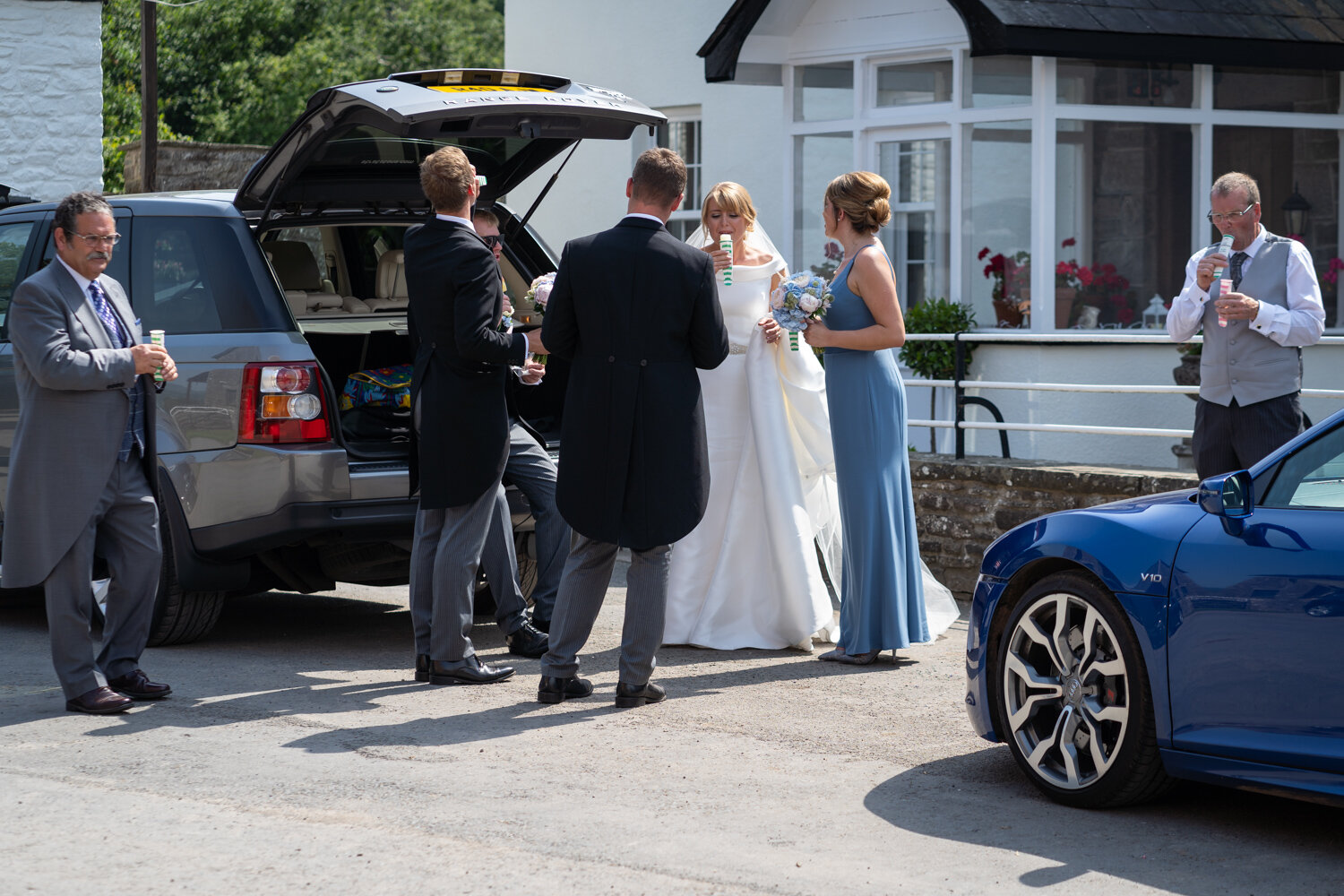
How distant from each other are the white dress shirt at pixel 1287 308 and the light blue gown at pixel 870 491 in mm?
1360

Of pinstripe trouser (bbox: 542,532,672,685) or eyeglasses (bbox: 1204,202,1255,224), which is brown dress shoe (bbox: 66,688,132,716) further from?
eyeglasses (bbox: 1204,202,1255,224)

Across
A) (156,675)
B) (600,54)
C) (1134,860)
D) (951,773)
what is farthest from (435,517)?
(600,54)

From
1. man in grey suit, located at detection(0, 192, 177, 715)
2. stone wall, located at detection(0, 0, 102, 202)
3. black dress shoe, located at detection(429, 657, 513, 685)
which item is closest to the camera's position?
man in grey suit, located at detection(0, 192, 177, 715)

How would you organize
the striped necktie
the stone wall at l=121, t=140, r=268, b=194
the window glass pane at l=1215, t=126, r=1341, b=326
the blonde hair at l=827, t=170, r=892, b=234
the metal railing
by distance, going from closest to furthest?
the blonde hair at l=827, t=170, r=892, b=234 < the striped necktie < the metal railing < the window glass pane at l=1215, t=126, r=1341, b=326 < the stone wall at l=121, t=140, r=268, b=194

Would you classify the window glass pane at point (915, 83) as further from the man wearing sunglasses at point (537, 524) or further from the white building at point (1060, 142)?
the man wearing sunglasses at point (537, 524)

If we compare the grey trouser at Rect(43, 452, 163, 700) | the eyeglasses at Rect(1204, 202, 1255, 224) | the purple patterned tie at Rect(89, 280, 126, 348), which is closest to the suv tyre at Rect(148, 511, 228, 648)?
the grey trouser at Rect(43, 452, 163, 700)

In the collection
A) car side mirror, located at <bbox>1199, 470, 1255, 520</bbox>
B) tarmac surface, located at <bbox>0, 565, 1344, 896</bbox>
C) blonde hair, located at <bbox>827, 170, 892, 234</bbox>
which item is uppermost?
blonde hair, located at <bbox>827, 170, 892, 234</bbox>

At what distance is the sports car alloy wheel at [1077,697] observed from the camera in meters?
4.91

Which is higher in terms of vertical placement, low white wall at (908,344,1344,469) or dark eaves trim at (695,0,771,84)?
dark eaves trim at (695,0,771,84)

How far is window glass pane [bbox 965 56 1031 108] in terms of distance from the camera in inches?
484

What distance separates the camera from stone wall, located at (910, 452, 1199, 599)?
891cm

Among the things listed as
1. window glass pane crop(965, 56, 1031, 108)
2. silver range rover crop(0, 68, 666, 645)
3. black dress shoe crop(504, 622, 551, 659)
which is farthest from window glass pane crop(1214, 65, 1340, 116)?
black dress shoe crop(504, 622, 551, 659)

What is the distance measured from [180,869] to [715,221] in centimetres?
421

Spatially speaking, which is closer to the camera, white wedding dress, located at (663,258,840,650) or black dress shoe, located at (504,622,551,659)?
black dress shoe, located at (504,622,551,659)
